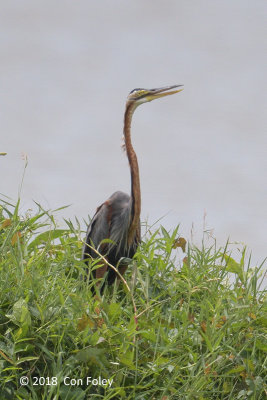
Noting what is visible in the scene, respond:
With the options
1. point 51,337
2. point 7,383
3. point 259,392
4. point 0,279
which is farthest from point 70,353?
point 259,392

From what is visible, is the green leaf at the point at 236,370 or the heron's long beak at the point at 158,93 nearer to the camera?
the green leaf at the point at 236,370

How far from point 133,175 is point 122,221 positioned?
0.50 meters

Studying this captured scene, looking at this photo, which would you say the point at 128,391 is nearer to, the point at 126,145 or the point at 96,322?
the point at 96,322

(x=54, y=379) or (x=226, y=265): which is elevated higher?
(x=226, y=265)

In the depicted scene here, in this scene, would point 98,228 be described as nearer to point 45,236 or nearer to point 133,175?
point 45,236

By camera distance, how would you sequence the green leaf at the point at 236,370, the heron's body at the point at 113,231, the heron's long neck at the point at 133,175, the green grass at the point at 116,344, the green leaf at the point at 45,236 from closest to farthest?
the green grass at the point at 116,344, the green leaf at the point at 236,370, the green leaf at the point at 45,236, the heron's long neck at the point at 133,175, the heron's body at the point at 113,231

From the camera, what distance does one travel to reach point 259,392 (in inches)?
187

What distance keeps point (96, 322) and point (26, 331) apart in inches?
17.5

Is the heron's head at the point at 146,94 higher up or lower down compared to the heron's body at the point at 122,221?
higher up

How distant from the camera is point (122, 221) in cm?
651

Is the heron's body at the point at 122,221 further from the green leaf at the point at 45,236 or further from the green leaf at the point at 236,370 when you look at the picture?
the green leaf at the point at 236,370

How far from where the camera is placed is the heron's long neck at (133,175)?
6230mm

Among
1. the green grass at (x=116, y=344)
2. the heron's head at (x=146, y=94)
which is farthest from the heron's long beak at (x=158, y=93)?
the green grass at (x=116, y=344)

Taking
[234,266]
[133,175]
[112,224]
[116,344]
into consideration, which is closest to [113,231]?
[112,224]
